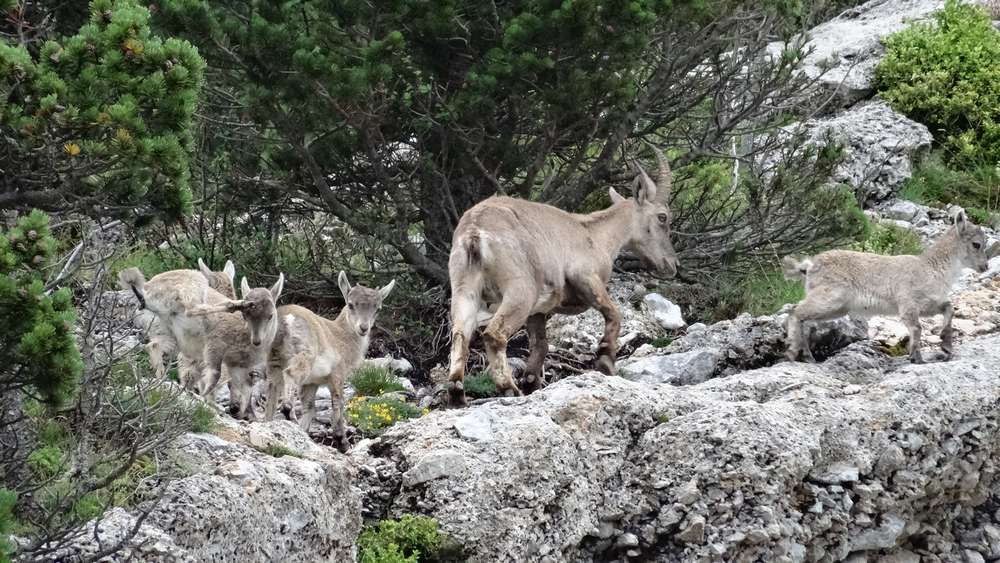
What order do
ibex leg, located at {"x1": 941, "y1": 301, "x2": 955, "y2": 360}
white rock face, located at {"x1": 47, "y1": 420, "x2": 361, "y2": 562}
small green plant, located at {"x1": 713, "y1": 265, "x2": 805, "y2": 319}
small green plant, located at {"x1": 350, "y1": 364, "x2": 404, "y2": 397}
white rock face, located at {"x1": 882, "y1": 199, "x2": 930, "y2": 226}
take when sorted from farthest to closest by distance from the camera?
white rock face, located at {"x1": 882, "y1": 199, "x2": 930, "y2": 226} → small green plant, located at {"x1": 713, "y1": 265, "x2": 805, "y2": 319} → small green plant, located at {"x1": 350, "y1": 364, "x2": 404, "y2": 397} → ibex leg, located at {"x1": 941, "y1": 301, "x2": 955, "y2": 360} → white rock face, located at {"x1": 47, "y1": 420, "x2": 361, "y2": 562}

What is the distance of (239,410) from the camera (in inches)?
392

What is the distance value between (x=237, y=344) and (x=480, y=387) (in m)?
2.23

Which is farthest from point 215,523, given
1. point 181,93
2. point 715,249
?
point 715,249

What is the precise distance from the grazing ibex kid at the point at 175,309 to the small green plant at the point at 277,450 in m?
2.37

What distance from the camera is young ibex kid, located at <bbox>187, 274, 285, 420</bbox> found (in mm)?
9680

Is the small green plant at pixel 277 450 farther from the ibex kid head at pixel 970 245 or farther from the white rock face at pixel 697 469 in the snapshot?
the ibex kid head at pixel 970 245

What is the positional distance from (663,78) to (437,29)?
108 inches

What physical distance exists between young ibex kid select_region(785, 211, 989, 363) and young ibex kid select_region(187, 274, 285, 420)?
4.82 meters

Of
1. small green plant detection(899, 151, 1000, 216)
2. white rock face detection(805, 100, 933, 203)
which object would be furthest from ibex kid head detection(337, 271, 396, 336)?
small green plant detection(899, 151, 1000, 216)

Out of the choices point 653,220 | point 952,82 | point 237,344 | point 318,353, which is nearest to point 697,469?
point 318,353

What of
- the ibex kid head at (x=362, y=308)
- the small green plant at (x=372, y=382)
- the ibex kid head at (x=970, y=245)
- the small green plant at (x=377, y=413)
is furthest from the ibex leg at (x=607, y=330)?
the ibex kid head at (x=970, y=245)

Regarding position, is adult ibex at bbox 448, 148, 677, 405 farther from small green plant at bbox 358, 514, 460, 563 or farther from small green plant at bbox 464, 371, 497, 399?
small green plant at bbox 358, 514, 460, 563

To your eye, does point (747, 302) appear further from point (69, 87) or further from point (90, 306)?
point (69, 87)

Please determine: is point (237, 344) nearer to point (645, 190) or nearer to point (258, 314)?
point (258, 314)
